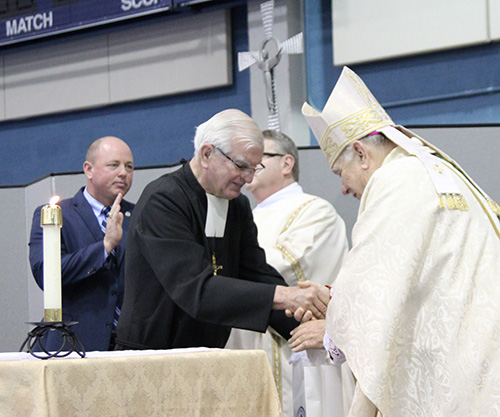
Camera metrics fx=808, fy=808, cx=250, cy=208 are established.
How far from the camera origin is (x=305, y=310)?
282cm

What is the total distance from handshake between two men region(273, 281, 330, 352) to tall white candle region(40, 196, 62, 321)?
40.4 inches

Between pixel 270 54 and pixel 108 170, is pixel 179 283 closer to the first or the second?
pixel 108 170

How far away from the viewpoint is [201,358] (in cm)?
194

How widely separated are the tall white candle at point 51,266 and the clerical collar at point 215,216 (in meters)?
1.13

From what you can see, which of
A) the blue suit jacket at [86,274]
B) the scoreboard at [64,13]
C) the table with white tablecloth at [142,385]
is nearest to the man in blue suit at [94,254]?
the blue suit jacket at [86,274]

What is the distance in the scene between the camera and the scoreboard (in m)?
6.99

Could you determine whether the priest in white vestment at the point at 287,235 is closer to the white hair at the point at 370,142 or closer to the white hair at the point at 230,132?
the white hair at the point at 230,132

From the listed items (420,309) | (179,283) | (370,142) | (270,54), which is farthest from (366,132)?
(270,54)

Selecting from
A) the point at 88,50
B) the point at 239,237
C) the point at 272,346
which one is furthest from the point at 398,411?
the point at 88,50

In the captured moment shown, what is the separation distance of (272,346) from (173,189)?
1.10 metres

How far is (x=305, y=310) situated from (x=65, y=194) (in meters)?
2.58

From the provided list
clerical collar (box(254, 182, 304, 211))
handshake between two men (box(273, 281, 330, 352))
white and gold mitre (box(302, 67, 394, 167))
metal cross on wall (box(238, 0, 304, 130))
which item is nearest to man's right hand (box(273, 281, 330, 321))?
handshake between two men (box(273, 281, 330, 352))

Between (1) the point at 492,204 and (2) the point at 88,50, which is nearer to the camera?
(1) the point at 492,204

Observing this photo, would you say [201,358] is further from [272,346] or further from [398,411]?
[272,346]
